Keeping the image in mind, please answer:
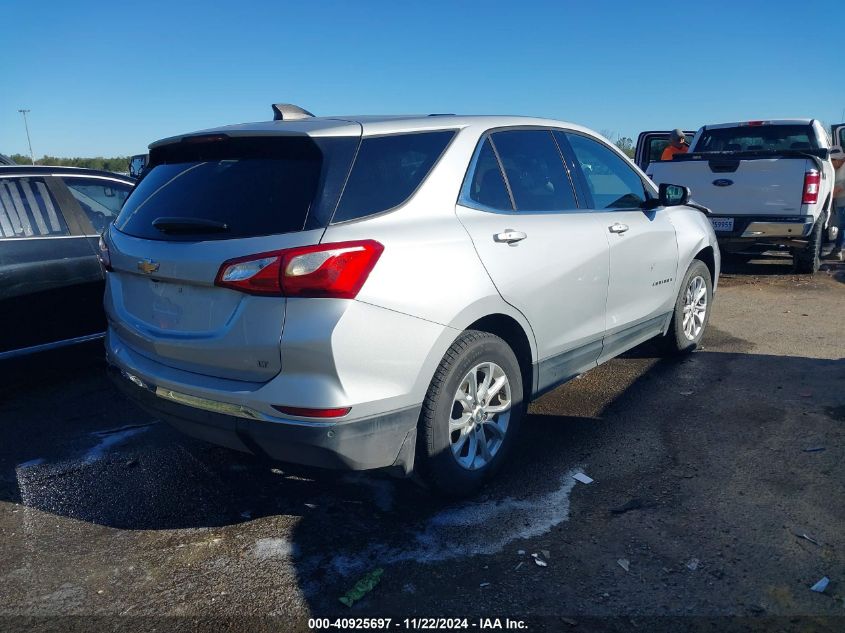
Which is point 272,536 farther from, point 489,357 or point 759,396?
point 759,396

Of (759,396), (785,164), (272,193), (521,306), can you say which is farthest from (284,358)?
(785,164)

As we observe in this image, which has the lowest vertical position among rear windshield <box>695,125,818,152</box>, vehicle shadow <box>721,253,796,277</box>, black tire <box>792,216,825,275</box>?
vehicle shadow <box>721,253,796,277</box>

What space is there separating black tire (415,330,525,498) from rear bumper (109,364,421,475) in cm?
10

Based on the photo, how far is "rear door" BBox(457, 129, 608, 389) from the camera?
11.1ft

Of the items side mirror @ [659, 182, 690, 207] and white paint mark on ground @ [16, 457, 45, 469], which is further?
side mirror @ [659, 182, 690, 207]

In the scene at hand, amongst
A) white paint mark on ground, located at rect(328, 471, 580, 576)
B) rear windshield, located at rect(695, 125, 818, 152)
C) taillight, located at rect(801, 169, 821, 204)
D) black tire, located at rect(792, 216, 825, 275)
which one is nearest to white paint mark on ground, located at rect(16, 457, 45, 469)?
white paint mark on ground, located at rect(328, 471, 580, 576)

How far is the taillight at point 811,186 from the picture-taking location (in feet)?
27.1

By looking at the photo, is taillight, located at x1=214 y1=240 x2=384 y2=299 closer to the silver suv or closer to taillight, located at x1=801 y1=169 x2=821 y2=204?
the silver suv

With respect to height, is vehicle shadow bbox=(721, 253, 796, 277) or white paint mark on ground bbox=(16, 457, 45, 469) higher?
white paint mark on ground bbox=(16, 457, 45, 469)

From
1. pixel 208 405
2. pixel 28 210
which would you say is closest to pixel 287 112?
pixel 208 405

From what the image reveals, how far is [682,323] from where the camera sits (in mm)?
5496

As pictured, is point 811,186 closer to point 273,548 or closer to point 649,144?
point 649,144

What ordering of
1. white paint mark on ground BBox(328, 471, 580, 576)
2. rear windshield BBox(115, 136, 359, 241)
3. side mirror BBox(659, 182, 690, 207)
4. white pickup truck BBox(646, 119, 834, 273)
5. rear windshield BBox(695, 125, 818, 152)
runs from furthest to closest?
rear windshield BBox(695, 125, 818, 152), white pickup truck BBox(646, 119, 834, 273), side mirror BBox(659, 182, 690, 207), white paint mark on ground BBox(328, 471, 580, 576), rear windshield BBox(115, 136, 359, 241)

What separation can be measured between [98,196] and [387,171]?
359cm
